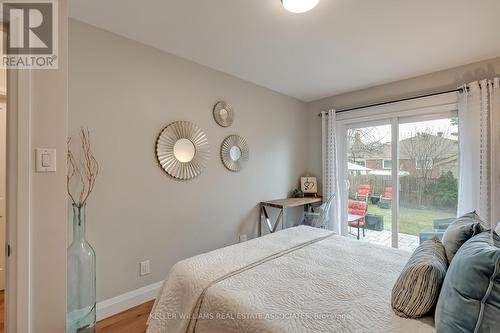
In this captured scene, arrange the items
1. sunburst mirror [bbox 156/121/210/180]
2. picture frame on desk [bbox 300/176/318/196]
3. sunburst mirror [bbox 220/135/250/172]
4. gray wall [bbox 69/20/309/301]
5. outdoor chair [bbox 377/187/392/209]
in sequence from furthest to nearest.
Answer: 1. picture frame on desk [bbox 300/176/318/196]
2. outdoor chair [bbox 377/187/392/209]
3. sunburst mirror [bbox 220/135/250/172]
4. sunburst mirror [bbox 156/121/210/180]
5. gray wall [bbox 69/20/309/301]

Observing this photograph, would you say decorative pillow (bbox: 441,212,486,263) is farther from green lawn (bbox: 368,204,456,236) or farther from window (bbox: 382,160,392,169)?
window (bbox: 382,160,392,169)

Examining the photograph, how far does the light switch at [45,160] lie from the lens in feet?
3.85

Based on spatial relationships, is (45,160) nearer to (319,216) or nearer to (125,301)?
(125,301)

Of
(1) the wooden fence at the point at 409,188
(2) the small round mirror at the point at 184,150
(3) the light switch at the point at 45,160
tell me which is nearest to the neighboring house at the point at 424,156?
(1) the wooden fence at the point at 409,188

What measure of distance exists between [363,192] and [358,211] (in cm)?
30

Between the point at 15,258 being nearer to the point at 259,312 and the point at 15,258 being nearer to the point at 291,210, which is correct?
the point at 259,312

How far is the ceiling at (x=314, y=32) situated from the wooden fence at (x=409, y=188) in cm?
132

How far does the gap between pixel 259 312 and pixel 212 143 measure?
1.95 meters

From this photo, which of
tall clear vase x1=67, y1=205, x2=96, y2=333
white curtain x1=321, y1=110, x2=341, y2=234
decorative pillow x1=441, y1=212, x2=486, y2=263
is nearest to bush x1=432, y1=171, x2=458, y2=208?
white curtain x1=321, y1=110, x2=341, y2=234

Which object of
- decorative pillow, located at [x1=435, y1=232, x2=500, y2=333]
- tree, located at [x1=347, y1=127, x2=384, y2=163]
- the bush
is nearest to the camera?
decorative pillow, located at [x1=435, y1=232, x2=500, y2=333]

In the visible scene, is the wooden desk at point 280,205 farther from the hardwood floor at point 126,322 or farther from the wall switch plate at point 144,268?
the hardwood floor at point 126,322

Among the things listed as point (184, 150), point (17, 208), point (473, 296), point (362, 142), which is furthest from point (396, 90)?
point (17, 208)

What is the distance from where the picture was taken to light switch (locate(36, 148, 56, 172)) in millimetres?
1173

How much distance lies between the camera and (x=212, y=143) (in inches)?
107
